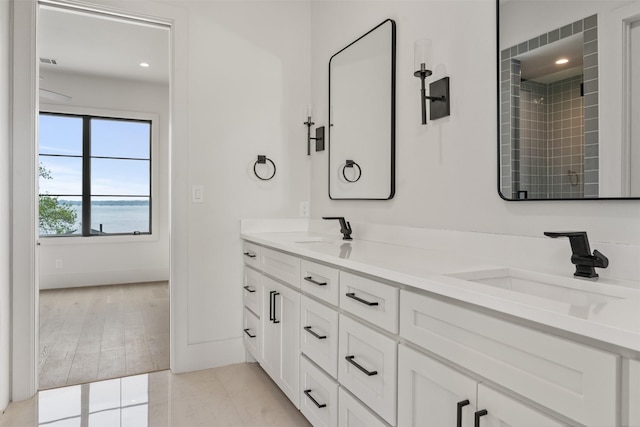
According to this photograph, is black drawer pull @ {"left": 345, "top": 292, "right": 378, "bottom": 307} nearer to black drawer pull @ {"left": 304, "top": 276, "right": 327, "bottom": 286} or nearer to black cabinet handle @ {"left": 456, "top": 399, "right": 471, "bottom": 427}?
black drawer pull @ {"left": 304, "top": 276, "right": 327, "bottom": 286}

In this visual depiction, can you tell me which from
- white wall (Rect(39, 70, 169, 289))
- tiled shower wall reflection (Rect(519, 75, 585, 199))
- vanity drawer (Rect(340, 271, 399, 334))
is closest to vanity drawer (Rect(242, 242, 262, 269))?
vanity drawer (Rect(340, 271, 399, 334))

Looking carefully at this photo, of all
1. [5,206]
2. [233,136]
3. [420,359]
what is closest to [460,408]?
[420,359]

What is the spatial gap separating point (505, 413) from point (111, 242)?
5.55 m

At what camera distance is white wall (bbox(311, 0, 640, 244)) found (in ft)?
4.42

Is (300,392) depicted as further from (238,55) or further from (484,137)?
(238,55)

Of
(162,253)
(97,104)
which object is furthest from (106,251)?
(97,104)

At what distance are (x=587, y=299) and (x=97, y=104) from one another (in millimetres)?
5845

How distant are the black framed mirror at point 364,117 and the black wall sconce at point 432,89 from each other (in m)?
0.30

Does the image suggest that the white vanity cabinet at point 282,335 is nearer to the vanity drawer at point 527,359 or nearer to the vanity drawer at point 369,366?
the vanity drawer at point 369,366

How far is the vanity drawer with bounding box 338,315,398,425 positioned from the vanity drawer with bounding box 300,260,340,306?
0.35ft

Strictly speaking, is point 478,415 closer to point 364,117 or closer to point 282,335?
point 282,335

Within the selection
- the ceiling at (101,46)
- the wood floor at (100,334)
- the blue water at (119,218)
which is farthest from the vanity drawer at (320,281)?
the blue water at (119,218)

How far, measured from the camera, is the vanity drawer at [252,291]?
2438 mm

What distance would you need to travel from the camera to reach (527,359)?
86 centimetres
